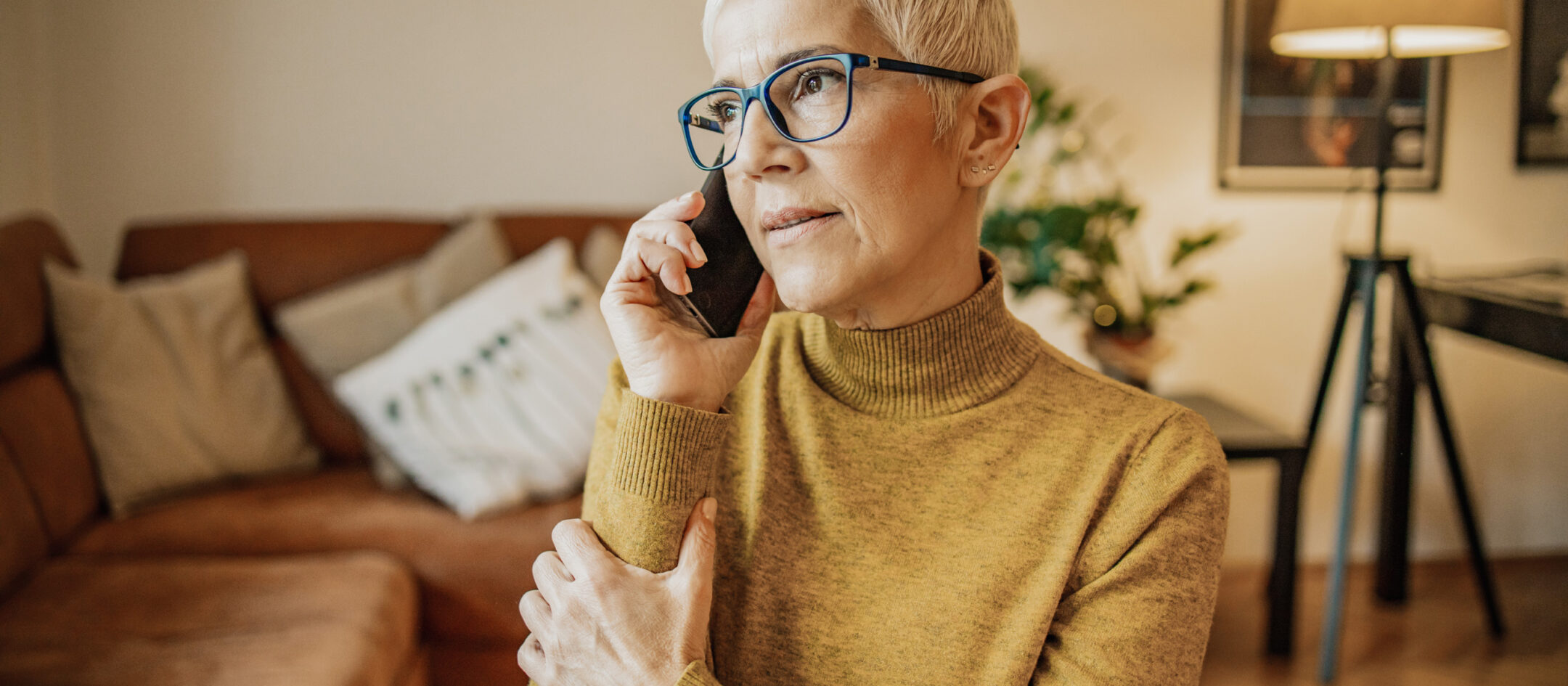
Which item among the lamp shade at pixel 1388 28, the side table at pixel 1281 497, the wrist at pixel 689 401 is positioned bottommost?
the side table at pixel 1281 497

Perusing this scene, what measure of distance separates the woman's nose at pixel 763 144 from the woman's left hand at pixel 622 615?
11.5 inches

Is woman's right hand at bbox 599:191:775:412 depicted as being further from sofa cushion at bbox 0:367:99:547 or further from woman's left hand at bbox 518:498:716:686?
sofa cushion at bbox 0:367:99:547

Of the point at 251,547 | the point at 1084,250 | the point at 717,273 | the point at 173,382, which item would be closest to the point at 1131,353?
the point at 1084,250

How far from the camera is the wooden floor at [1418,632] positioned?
2283mm

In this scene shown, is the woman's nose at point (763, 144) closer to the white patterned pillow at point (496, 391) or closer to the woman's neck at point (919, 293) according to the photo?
the woman's neck at point (919, 293)

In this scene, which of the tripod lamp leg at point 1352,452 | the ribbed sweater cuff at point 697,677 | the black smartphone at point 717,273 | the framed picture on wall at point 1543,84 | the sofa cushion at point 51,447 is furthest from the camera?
the framed picture on wall at point 1543,84

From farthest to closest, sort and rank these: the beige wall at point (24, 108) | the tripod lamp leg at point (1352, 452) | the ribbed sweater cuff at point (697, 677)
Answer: the beige wall at point (24, 108) < the tripod lamp leg at point (1352, 452) < the ribbed sweater cuff at point (697, 677)

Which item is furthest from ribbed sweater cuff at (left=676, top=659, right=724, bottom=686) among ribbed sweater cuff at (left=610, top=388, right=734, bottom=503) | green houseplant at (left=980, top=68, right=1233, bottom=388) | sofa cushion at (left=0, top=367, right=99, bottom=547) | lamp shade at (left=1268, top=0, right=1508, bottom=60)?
lamp shade at (left=1268, top=0, right=1508, bottom=60)

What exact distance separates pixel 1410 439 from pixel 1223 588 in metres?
0.64

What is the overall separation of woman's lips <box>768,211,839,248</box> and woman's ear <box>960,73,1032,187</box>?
14 cm

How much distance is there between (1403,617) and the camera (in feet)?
8.53

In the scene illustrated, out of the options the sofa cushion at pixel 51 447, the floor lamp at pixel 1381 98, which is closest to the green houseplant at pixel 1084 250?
the floor lamp at pixel 1381 98

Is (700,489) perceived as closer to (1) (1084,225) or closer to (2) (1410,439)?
(1) (1084,225)

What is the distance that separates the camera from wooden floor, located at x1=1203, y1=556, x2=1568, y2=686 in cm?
228
